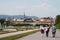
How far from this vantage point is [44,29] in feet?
91.7

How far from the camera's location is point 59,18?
134 metres

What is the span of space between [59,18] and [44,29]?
4232 inches

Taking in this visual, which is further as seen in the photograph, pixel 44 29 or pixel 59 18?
pixel 59 18
